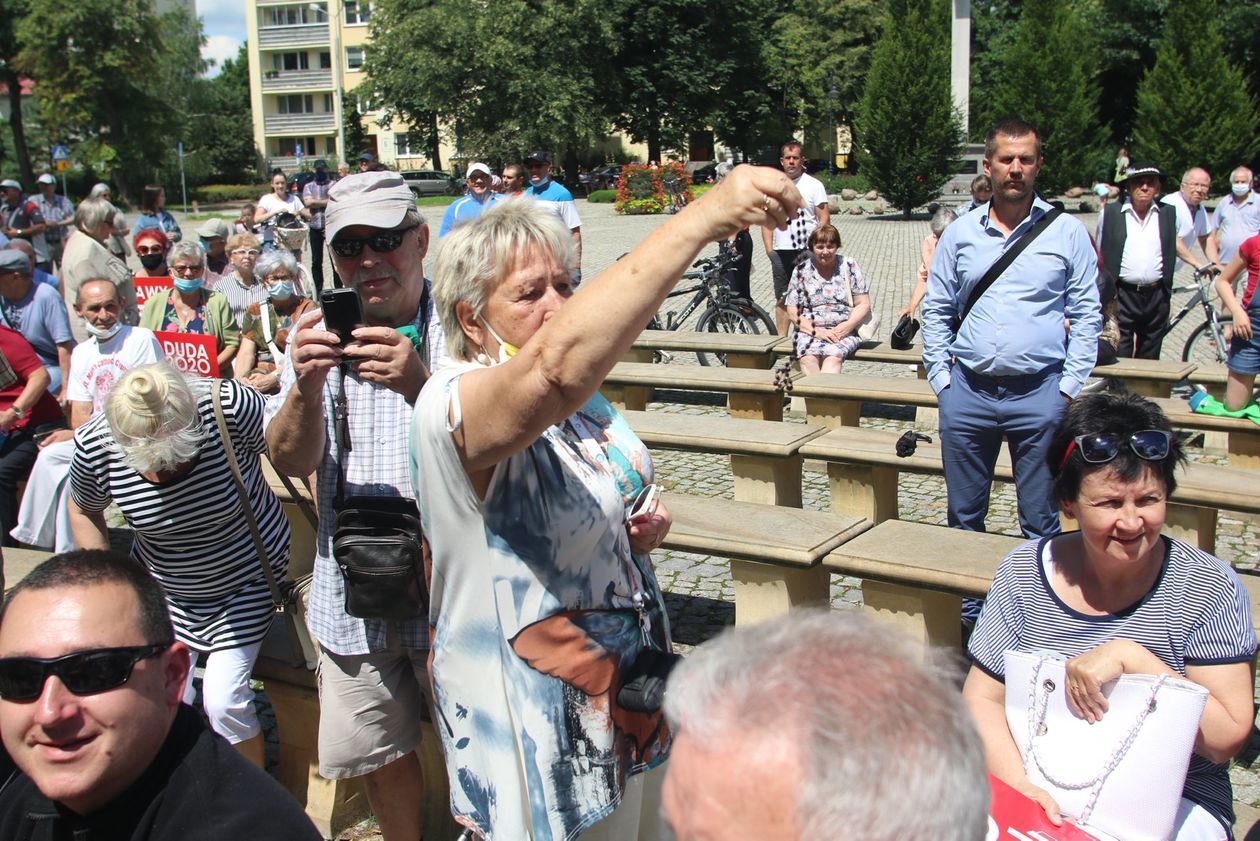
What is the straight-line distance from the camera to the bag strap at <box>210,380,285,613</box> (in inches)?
139

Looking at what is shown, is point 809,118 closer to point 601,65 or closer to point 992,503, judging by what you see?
point 601,65

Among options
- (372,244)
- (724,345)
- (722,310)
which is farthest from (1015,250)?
(722,310)

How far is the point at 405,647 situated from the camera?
110 inches

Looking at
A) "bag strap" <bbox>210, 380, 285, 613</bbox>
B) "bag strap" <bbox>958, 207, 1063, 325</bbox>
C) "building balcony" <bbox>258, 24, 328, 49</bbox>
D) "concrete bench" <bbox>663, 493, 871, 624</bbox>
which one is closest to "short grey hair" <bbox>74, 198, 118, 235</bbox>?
"bag strap" <bbox>210, 380, 285, 613</bbox>

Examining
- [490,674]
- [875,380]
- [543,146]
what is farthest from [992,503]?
[543,146]

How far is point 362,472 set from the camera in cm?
271

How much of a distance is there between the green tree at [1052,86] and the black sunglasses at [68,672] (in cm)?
3119

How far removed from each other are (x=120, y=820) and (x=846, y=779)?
1.49 m

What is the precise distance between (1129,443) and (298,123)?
83201mm

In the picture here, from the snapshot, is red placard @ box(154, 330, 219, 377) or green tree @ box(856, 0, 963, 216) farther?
green tree @ box(856, 0, 963, 216)

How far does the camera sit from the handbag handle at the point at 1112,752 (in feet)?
7.68

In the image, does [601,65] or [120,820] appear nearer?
[120,820]

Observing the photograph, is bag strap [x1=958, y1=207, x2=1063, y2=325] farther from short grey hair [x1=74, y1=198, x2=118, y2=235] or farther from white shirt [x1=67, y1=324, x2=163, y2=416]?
short grey hair [x1=74, y1=198, x2=118, y2=235]

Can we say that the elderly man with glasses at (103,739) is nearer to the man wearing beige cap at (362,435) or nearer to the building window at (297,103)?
the man wearing beige cap at (362,435)
